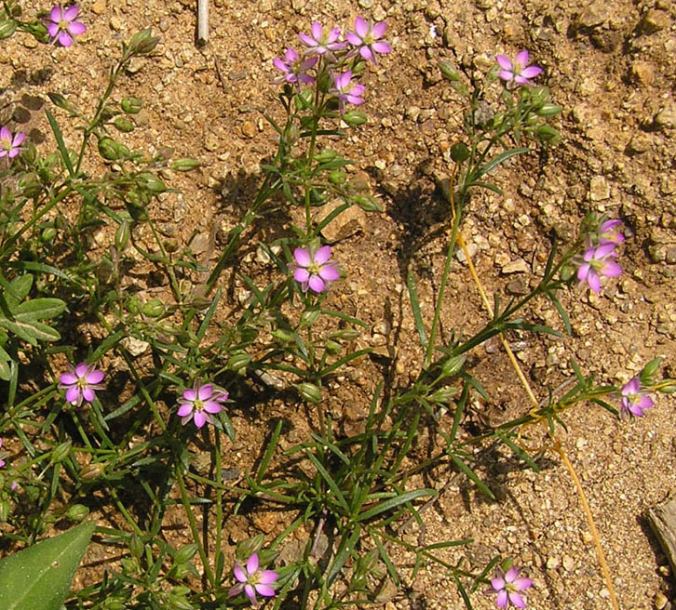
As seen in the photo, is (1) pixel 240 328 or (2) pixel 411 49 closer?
(1) pixel 240 328

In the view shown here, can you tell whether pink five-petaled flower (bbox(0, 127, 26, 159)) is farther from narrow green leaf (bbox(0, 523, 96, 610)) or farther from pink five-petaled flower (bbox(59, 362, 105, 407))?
narrow green leaf (bbox(0, 523, 96, 610))

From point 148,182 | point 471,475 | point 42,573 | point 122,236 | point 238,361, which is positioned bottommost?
point 471,475

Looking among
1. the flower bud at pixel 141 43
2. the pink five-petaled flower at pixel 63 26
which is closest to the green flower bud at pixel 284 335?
the flower bud at pixel 141 43

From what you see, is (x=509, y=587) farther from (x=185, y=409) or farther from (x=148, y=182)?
(x=148, y=182)

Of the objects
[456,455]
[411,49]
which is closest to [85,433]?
[456,455]

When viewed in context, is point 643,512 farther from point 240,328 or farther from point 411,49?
point 411,49

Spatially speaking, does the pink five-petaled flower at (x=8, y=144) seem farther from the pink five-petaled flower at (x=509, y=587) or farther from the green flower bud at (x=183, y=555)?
the pink five-petaled flower at (x=509, y=587)

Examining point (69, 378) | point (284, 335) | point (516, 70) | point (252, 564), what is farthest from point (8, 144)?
point (516, 70)
